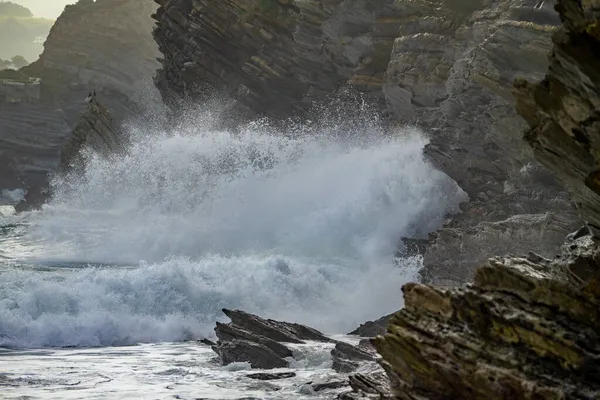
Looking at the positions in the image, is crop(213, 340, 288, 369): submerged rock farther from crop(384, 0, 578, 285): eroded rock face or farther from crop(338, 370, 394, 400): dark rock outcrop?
crop(384, 0, 578, 285): eroded rock face

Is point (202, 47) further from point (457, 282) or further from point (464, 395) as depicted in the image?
point (464, 395)

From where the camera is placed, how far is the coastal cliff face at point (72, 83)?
6806 cm

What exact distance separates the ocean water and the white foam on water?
0.06 meters

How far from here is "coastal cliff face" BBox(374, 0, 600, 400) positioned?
7.21 meters

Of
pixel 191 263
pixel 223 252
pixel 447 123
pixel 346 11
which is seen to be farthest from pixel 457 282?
pixel 346 11

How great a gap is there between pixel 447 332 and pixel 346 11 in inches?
1231

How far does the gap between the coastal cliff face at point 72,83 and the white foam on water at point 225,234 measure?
21.8 meters

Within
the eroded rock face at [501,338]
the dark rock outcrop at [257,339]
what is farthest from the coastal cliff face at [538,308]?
the dark rock outcrop at [257,339]

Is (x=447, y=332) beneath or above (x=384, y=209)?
beneath

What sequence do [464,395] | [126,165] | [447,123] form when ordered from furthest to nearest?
[126,165]
[447,123]
[464,395]

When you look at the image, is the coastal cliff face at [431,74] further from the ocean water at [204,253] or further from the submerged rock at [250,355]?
the submerged rock at [250,355]

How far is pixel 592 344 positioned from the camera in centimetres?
729

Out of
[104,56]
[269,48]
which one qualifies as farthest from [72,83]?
[269,48]

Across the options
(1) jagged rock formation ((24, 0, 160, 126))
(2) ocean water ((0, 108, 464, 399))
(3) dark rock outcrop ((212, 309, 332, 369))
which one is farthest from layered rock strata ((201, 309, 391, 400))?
(1) jagged rock formation ((24, 0, 160, 126))
